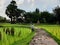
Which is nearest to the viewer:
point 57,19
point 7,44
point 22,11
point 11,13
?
point 7,44

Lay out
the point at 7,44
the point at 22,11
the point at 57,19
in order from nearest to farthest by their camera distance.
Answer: the point at 7,44, the point at 57,19, the point at 22,11

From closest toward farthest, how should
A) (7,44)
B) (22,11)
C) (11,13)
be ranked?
(7,44), (11,13), (22,11)

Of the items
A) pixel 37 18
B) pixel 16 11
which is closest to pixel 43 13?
pixel 37 18

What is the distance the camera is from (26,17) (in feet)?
329

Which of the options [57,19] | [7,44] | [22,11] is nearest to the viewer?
[7,44]

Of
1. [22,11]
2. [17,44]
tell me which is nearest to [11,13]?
[22,11]

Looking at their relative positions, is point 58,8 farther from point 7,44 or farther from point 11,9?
point 7,44

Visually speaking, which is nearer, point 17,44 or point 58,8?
point 17,44

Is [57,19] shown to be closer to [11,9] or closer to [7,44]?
[11,9]

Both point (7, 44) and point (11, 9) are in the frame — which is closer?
point (7, 44)

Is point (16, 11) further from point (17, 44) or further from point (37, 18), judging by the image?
point (17, 44)

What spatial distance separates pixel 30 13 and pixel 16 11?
832cm

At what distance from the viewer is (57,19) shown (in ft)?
287

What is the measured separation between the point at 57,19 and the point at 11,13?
22792mm
